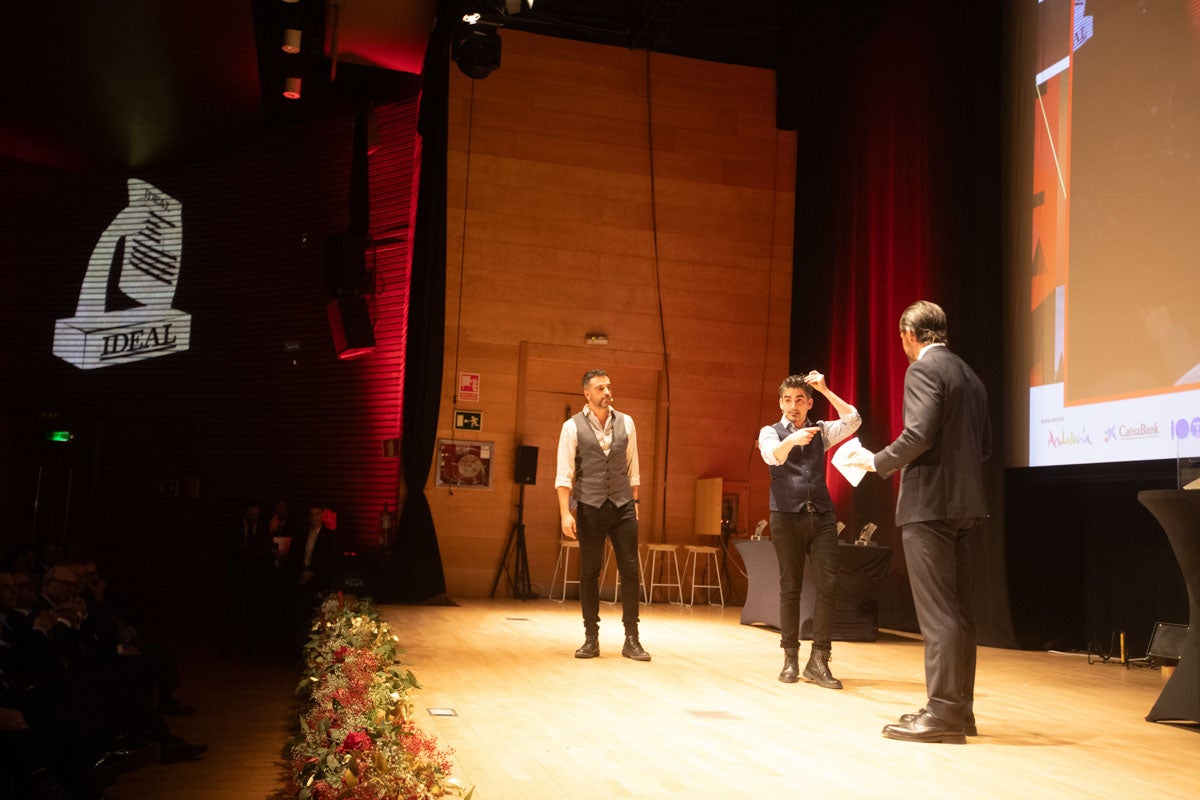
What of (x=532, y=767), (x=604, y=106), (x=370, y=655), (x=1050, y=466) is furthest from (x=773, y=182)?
(x=532, y=767)

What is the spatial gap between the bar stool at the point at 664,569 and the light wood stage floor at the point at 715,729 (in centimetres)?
357

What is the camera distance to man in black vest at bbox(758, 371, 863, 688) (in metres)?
4.87

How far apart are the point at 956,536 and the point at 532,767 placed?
1.66 meters

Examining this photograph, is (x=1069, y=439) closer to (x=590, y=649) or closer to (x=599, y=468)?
(x=599, y=468)

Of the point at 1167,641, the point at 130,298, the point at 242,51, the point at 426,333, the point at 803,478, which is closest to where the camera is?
the point at 803,478

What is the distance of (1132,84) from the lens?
6254mm

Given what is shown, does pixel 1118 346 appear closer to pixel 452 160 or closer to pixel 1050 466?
pixel 1050 466

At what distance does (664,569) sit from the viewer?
10.6m

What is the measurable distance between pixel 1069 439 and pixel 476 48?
5289 mm

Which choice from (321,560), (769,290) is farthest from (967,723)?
(769,290)

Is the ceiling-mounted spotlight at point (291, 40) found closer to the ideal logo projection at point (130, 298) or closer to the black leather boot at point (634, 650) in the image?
the ideal logo projection at point (130, 298)

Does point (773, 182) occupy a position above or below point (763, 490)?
above

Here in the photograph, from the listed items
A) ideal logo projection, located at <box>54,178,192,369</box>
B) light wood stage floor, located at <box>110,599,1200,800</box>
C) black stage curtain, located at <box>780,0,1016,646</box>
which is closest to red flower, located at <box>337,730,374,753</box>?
light wood stage floor, located at <box>110,599,1200,800</box>

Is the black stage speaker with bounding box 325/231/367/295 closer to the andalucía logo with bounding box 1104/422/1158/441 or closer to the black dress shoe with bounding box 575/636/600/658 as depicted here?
the black dress shoe with bounding box 575/636/600/658
